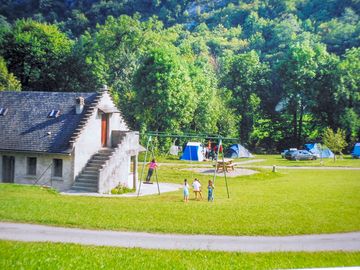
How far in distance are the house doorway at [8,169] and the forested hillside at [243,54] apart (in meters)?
1.87

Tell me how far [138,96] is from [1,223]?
6318 millimetres

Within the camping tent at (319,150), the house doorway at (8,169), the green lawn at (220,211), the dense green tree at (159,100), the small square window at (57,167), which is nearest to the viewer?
the green lawn at (220,211)

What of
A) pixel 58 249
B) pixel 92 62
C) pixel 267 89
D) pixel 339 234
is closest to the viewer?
pixel 58 249

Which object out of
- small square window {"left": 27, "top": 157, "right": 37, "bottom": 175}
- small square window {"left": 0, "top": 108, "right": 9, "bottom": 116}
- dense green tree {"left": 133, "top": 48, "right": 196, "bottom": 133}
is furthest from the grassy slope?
small square window {"left": 0, "top": 108, "right": 9, "bottom": 116}

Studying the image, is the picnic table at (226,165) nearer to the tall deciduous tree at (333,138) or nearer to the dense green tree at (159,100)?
the dense green tree at (159,100)

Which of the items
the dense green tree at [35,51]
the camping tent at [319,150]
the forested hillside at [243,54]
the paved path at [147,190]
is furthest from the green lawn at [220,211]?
the dense green tree at [35,51]

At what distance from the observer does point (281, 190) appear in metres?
13.2

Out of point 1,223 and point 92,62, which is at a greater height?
point 92,62

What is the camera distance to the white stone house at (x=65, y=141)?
11398 millimetres

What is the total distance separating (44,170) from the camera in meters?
12.0

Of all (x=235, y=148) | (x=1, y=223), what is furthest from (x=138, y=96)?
(x=1, y=223)

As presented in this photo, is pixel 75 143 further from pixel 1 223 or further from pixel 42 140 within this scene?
pixel 1 223

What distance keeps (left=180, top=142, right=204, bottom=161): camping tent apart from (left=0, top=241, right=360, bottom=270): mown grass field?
753 centimetres

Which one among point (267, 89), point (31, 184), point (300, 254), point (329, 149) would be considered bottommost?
point (300, 254)
